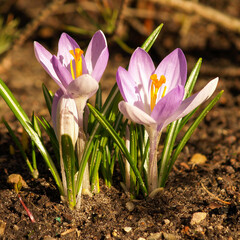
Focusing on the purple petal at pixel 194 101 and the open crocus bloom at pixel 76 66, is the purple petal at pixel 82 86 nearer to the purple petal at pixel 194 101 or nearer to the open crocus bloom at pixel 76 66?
the open crocus bloom at pixel 76 66

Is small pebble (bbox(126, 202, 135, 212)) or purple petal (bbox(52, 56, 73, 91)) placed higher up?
purple petal (bbox(52, 56, 73, 91))

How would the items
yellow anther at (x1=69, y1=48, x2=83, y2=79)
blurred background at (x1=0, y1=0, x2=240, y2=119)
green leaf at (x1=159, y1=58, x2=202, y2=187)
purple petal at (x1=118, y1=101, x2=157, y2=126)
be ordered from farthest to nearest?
blurred background at (x1=0, y1=0, x2=240, y2=119) < green leaf at (x1=159, y1=58, x2=202, y2=187) < yellow anther at (x1=69, y1=48, x2=83, y2=79) < purple petal at (x1=118, y1=101, x2=157, y2=126)

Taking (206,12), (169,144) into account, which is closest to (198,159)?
(169,144)

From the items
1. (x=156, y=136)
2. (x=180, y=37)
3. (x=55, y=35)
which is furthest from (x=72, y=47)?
(x=55, y=35)

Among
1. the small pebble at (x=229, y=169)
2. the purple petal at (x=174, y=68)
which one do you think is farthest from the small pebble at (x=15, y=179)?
the small pebble at (x=229, y=169)

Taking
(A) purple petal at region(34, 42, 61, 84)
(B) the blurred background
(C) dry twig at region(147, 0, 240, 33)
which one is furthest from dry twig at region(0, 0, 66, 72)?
(A) purple petal at region(34, 42, 61, 84)

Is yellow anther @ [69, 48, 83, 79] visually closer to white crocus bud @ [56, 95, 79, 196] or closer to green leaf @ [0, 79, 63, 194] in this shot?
white crocus bud @ [56, 95, 79, 196]

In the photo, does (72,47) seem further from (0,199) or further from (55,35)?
(55,35)
